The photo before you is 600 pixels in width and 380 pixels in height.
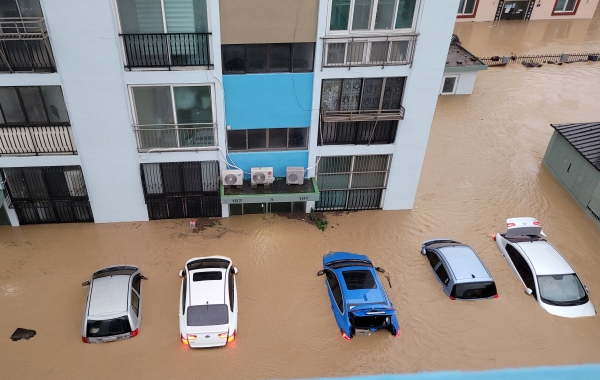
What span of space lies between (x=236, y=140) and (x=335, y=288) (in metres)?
6.36

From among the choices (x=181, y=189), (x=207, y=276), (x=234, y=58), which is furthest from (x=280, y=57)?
(x=207, y=276)

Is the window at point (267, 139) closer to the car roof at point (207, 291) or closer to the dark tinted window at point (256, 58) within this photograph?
the dark tinted window at point (256, 58)

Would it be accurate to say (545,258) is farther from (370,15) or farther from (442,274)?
(370,15)

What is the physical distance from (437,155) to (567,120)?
10.1m

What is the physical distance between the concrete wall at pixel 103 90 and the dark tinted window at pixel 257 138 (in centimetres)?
104

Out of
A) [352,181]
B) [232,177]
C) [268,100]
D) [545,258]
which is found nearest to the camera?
[268,100]

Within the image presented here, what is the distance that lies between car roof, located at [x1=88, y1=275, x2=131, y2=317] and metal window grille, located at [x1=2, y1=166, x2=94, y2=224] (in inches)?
167

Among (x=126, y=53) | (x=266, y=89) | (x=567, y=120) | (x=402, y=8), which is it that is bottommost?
(x=567, y=120)

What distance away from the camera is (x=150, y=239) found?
16.9 metres

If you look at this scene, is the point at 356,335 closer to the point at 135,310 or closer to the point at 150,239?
the point at 135,310

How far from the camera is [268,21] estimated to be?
13625 mm

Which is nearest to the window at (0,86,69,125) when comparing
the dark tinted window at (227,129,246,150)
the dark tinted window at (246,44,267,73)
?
the dark tinted window at (227,129,246,150)

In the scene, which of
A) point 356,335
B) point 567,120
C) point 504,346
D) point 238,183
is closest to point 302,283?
point 356,335

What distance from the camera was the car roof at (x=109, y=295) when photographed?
1291 cm
